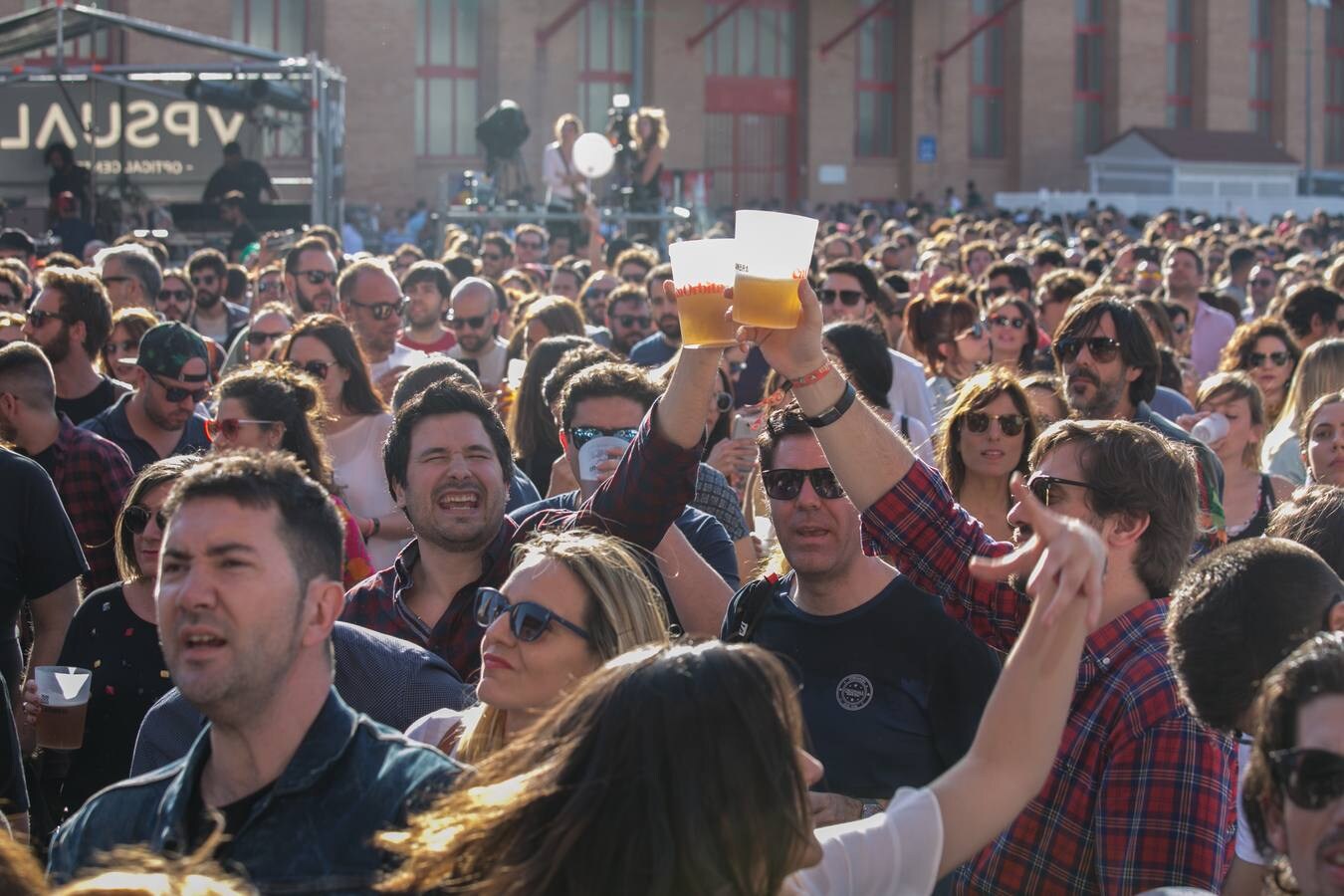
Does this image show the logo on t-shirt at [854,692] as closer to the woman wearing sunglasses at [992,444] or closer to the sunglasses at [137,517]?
the woman wearing sunglasses at [992,444]

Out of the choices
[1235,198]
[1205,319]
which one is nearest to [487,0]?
[1235,198]

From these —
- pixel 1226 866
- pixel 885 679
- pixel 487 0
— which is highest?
pixel 487 0

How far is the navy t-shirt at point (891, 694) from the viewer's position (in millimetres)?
3492

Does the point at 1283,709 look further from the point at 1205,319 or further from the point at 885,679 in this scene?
the point at 1205,319

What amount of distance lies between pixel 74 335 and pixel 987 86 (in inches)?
1447

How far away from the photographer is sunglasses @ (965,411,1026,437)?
5.04 meters

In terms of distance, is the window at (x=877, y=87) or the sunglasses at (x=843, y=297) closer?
the sunglasses at (x=843, y=297)

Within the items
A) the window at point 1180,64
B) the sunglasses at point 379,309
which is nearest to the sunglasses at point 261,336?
the sunglasses at point 379,309

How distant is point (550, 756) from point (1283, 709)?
1.01 meters

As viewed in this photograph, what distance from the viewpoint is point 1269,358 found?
7.92 metres

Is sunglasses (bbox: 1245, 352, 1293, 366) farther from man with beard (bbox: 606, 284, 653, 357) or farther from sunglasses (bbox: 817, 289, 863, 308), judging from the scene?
man with beard (bbox: 606, 284, 653, 357)

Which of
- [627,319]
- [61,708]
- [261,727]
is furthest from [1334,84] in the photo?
[261,727]

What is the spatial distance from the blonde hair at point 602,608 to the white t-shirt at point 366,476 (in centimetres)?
283

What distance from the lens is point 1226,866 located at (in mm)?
3145
